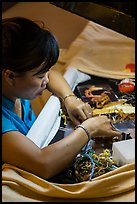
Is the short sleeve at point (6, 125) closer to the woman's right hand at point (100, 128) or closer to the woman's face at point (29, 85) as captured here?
the woman's face at point (29, 85)

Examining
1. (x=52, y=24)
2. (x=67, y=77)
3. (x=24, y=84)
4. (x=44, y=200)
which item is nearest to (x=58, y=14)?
(x=52, y=24)

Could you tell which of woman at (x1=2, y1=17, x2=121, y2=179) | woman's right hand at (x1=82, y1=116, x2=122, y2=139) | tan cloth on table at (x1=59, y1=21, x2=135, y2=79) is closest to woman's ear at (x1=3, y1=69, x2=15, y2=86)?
woman at (x1=2, y1=17, x2=121, y2=179)

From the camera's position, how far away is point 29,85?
0.91 m

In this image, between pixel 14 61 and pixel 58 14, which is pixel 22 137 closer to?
pixel 14 61

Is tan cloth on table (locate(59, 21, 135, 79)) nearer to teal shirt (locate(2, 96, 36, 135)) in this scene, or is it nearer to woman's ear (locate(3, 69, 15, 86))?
teal shirt (locate(2, 96, 36, 135))

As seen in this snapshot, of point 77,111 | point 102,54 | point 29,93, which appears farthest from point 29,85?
point 102,54

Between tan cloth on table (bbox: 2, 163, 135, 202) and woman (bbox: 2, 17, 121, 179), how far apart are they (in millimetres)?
48

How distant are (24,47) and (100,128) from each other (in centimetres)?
30

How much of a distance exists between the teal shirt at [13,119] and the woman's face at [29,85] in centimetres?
4

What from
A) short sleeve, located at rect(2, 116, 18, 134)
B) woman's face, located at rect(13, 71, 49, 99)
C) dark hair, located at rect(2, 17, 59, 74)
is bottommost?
short sleeve, located at rect(2, 116, 18, 134)

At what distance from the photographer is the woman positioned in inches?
32.8

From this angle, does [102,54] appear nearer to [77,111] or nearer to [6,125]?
[77,111]

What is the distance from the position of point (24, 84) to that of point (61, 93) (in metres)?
0.27

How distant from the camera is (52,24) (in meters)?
2.45
